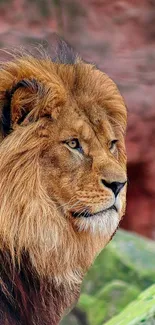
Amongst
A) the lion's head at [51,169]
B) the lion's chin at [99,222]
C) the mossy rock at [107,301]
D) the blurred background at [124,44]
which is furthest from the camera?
the blurred background at [124,44]

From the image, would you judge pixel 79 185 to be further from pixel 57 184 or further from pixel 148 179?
pixel 148 179

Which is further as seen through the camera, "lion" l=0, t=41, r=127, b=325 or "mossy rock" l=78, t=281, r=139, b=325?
"mossy rock" l=78, t=281, r=139, b=325

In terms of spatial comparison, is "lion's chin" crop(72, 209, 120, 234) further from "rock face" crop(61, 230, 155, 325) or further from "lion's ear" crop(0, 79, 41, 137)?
"rock face" crop(61, 230, 155, 325)

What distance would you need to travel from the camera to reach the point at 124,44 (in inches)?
414

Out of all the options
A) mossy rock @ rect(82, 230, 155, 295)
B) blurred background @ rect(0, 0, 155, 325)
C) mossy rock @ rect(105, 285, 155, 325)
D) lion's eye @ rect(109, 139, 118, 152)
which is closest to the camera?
mossy rock @ rect(105, 285, 155, 325)

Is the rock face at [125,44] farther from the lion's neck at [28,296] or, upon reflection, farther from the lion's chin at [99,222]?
the lion's chin at [99,222]

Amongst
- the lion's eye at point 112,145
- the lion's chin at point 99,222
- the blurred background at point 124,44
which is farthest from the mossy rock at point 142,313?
the blurred background at point 124,44

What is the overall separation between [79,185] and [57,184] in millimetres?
96

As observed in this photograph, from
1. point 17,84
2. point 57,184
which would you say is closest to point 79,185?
point 57,184

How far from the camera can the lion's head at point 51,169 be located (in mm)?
5137

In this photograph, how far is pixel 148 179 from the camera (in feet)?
34.5

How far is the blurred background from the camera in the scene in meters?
10.2

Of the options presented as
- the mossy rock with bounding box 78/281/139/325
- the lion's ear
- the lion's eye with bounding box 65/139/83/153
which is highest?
the lion's ear

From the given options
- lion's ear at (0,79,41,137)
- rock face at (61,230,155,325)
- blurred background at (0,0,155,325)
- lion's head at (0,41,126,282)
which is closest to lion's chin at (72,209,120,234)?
lion's head at (0,41,126,282)
